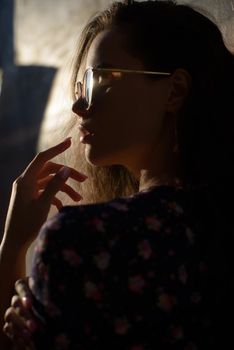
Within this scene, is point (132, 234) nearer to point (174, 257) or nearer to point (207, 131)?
point (174, 257)

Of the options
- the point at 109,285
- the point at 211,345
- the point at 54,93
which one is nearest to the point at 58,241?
the point at 109,285

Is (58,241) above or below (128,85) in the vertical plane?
below

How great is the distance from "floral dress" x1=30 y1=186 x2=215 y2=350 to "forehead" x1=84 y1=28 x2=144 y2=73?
0.25 metres

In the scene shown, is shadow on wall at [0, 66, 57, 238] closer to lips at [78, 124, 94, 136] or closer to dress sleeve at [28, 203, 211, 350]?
lips at [78, 124, 94, 136]

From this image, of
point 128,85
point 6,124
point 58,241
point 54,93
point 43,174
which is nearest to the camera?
point 58,241

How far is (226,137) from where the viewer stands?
892 mm

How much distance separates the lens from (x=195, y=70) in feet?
2.93

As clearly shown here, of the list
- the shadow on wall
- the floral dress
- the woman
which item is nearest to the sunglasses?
the woman

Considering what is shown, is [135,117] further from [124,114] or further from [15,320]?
[15,320]

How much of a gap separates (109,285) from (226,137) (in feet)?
1.10

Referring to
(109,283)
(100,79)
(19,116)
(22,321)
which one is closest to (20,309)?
(22,321)

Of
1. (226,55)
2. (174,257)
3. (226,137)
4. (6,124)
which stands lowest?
(6,124)

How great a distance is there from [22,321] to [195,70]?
46 centimetres

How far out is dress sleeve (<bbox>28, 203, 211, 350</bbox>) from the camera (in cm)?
67
